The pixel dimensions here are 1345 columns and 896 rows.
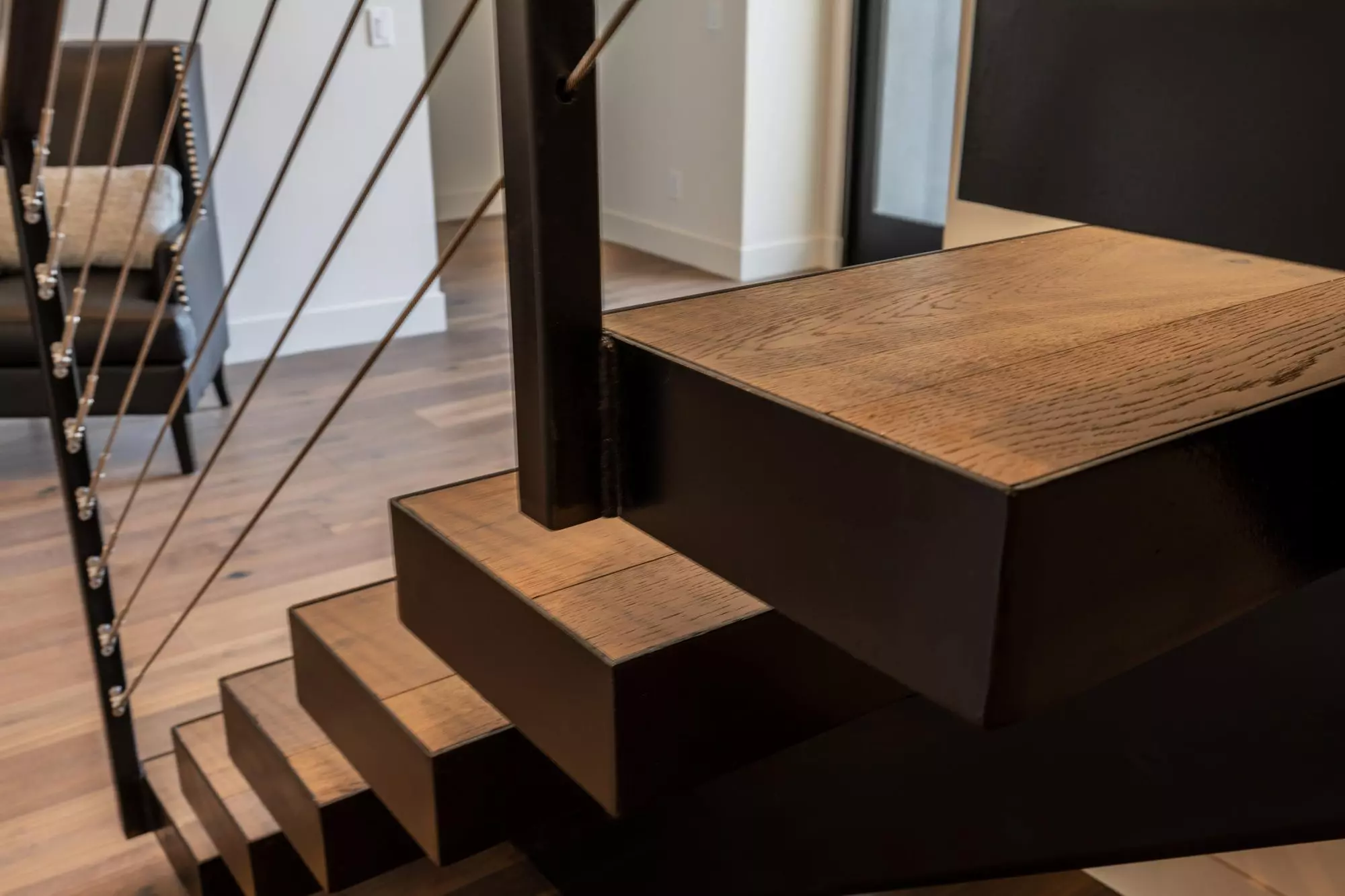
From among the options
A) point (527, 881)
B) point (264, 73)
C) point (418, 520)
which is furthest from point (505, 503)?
point (264, 73)

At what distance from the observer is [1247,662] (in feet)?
3.89

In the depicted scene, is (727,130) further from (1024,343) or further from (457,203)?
(1024,343)

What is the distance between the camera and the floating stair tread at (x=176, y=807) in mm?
1462

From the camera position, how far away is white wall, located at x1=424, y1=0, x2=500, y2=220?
17.1 feet

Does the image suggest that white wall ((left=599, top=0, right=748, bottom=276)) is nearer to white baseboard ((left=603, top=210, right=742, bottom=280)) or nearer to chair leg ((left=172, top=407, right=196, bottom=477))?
white baseboard ((left=603, top=210, right=742, bottom=280))

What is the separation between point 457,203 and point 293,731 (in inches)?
178

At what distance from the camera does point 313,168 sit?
350 centimetres

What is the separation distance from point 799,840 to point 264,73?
9.52 feet

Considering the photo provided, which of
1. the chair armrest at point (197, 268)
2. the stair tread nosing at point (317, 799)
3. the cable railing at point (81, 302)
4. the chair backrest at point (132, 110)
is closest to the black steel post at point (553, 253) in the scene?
the cable railing at point (81, 302)

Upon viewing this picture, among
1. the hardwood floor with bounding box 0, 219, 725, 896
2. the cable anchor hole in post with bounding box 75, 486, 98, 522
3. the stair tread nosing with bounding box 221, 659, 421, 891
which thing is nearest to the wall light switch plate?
the hardwood floor with bounding box 0, 219, 725, 896

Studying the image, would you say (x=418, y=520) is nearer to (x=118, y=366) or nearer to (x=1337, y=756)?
(x=1337, y=756)

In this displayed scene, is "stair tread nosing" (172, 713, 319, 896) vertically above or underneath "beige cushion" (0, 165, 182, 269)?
underneath

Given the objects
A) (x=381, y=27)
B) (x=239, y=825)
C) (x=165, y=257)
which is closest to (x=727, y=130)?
(x=381, y=27)

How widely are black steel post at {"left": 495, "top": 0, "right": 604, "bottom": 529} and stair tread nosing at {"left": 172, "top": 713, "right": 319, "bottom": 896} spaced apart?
31.8 inches
